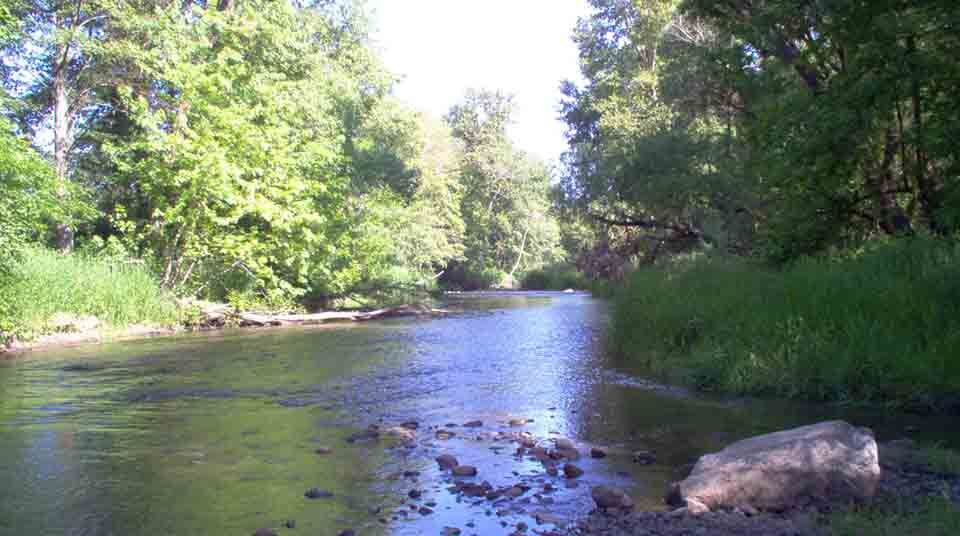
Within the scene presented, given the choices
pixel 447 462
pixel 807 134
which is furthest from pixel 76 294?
pixel 807 134

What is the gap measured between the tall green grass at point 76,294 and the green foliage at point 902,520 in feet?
51.7

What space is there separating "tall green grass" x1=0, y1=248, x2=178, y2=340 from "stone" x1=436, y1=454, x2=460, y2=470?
12.5 meters

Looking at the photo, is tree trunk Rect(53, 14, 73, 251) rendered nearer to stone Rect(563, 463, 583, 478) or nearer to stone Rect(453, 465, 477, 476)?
stone Rect(453, 465, 477, 476)

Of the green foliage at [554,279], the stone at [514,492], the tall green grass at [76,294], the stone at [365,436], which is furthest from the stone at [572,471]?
the green foliage at [554,279]

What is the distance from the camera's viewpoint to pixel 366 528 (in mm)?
4934

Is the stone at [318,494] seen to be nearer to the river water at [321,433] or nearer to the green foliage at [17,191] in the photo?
the river water at [321,433]

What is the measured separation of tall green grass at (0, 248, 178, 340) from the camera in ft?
52.6

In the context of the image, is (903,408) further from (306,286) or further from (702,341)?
(306,286)

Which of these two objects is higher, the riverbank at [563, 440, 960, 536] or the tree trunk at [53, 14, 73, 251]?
the tree trunk at [53, 14, 73, 251]

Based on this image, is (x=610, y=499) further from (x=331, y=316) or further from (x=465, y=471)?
(x=331, y=316)

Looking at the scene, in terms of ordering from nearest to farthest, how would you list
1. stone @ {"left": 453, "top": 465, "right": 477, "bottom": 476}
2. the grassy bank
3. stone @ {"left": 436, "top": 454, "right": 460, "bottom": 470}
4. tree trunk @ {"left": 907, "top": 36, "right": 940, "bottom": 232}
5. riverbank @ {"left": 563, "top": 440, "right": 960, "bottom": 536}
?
1. riverbank @ {"left": 563, "top": 440, "right": 960, "bottom": 536}
2. stone @ {"left": 453, "top": 465, "right": 477, "bottom": 476}
3. stone @ {"left": 436, "top": 454, "right": 460, "bottom": 470}
4. the grassy bank
5. tree trunk @ {"left": 907, "top": 36, "right": 940, "bottom": 232}

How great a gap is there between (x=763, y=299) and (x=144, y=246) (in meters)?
19.3

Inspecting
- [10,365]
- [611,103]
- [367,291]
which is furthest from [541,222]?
[10,365]

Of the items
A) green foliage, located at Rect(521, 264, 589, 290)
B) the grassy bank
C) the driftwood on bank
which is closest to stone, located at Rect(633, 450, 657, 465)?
the grassy bank
